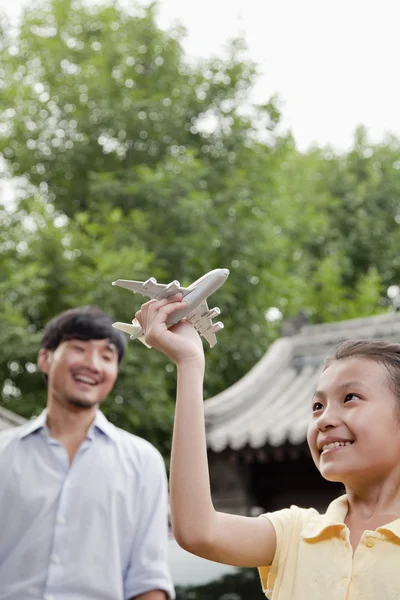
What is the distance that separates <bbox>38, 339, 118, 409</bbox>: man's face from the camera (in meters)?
2.88

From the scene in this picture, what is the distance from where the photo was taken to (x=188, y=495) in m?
1.39

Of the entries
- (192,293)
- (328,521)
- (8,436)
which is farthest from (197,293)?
(8,436)

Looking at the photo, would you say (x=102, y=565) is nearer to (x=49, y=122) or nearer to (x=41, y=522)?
(x=41, y=522)

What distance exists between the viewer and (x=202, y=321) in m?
1.51

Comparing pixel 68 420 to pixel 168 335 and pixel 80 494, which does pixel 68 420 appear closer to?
pixel 80 494

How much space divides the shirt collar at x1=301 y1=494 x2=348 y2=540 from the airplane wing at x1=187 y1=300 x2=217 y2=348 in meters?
0.35

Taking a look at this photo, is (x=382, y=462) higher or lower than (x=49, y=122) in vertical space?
lower

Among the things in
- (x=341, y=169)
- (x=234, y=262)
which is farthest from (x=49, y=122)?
(x=341, y=169)

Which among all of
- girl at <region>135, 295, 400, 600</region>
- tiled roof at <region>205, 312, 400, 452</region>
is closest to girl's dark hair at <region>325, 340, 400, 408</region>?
girl at <region>135, 295, 400, 600</region>

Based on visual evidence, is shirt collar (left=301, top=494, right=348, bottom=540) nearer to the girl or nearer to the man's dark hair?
the girl

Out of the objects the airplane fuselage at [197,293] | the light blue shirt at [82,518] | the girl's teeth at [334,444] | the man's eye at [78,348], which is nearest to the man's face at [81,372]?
the man's eye at [78,348]

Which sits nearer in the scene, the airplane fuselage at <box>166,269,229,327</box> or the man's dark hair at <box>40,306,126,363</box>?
the airplane fuselage at <box>166,269,229,327</box>

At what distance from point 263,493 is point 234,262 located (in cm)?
671

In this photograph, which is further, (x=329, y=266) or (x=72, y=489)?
(x=329, y=266)
